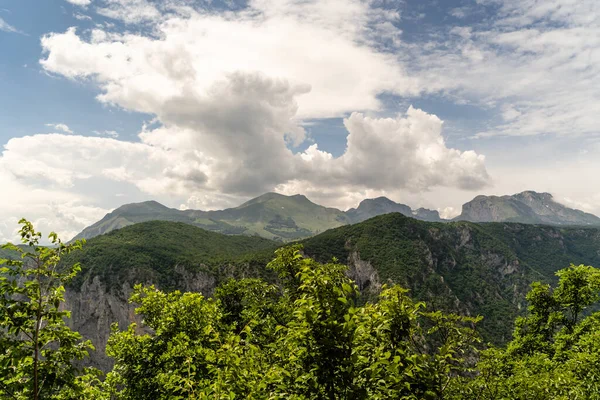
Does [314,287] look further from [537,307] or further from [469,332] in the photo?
[537,307]

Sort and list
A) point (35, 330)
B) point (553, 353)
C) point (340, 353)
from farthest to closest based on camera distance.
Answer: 1. point (553, 353)
2. point (35, 330)
3. point (340, 353)

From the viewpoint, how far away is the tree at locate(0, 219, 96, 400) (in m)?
7.66

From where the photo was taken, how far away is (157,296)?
21359mm

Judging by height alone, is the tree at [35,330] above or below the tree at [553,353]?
above

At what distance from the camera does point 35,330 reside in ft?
26.4

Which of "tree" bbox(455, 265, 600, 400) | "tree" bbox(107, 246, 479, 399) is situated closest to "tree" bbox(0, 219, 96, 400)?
"tree" bbox(107, 246, 479, 399)

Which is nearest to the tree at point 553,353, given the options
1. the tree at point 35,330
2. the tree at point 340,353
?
the tree at point 340,353

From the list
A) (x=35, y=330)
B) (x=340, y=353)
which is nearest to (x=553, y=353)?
(x=340, y=353)

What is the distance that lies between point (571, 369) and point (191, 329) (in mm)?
26257

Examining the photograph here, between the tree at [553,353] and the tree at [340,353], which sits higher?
the tree at [340,353]

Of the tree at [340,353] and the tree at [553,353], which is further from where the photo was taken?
the tree at [553,353]

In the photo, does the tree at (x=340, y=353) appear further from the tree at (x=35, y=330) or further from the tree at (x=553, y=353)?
the tree at (x=553, y=353)

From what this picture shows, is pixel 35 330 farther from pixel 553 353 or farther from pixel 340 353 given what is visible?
pixel 553 353

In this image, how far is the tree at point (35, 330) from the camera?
25.1ft
